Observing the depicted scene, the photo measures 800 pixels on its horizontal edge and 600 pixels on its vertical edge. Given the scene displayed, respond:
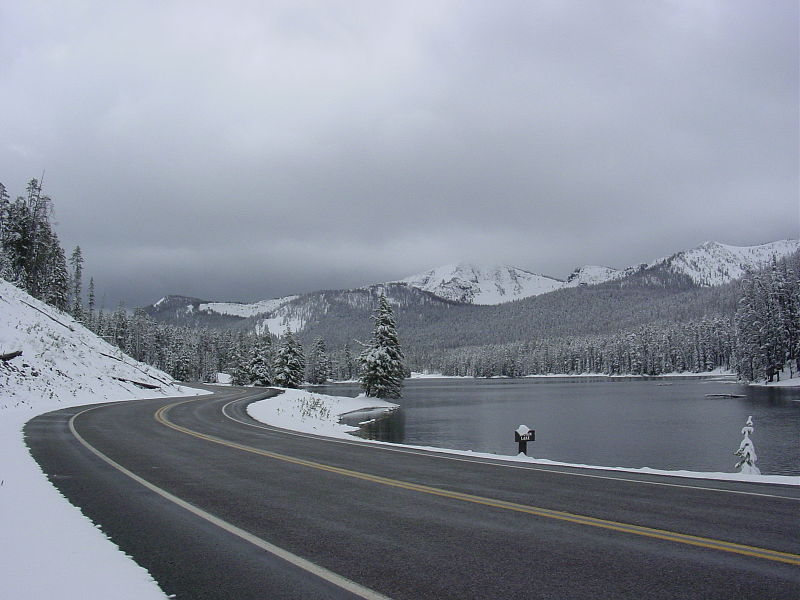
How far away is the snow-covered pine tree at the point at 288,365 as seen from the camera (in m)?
75.5

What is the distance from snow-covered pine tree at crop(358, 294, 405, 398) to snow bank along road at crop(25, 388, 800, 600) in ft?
169

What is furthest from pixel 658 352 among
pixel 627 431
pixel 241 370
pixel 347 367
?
pixel 627 431

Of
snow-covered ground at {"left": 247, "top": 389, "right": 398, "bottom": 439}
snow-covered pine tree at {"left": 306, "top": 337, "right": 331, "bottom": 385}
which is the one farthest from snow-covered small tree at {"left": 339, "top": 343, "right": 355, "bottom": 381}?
snow-covered ground at {"left": 247, "top": 389, "right": 398, "bottom": 439}

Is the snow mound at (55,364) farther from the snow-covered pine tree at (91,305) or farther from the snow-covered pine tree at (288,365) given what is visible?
the snow-covered pine tree at (91,305)

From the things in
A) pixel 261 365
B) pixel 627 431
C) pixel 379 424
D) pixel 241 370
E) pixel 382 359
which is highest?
pixel 382 359

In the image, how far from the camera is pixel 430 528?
6910 mm

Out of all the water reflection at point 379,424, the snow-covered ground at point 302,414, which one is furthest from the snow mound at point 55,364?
the water reflection at point 379,424

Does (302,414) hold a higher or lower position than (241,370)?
lower

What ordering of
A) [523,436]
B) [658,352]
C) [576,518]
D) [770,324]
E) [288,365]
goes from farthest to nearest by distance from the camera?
[658,352] → [770,324] → [288,365] → [523,436] → [576,518]

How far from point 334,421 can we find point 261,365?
4276 cm

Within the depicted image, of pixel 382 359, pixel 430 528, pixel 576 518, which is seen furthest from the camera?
pixel 382 359

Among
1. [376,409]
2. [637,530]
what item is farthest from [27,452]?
[376,409]

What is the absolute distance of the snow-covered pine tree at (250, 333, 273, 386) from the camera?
264 ft

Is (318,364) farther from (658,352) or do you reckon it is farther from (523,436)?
(523,436)
